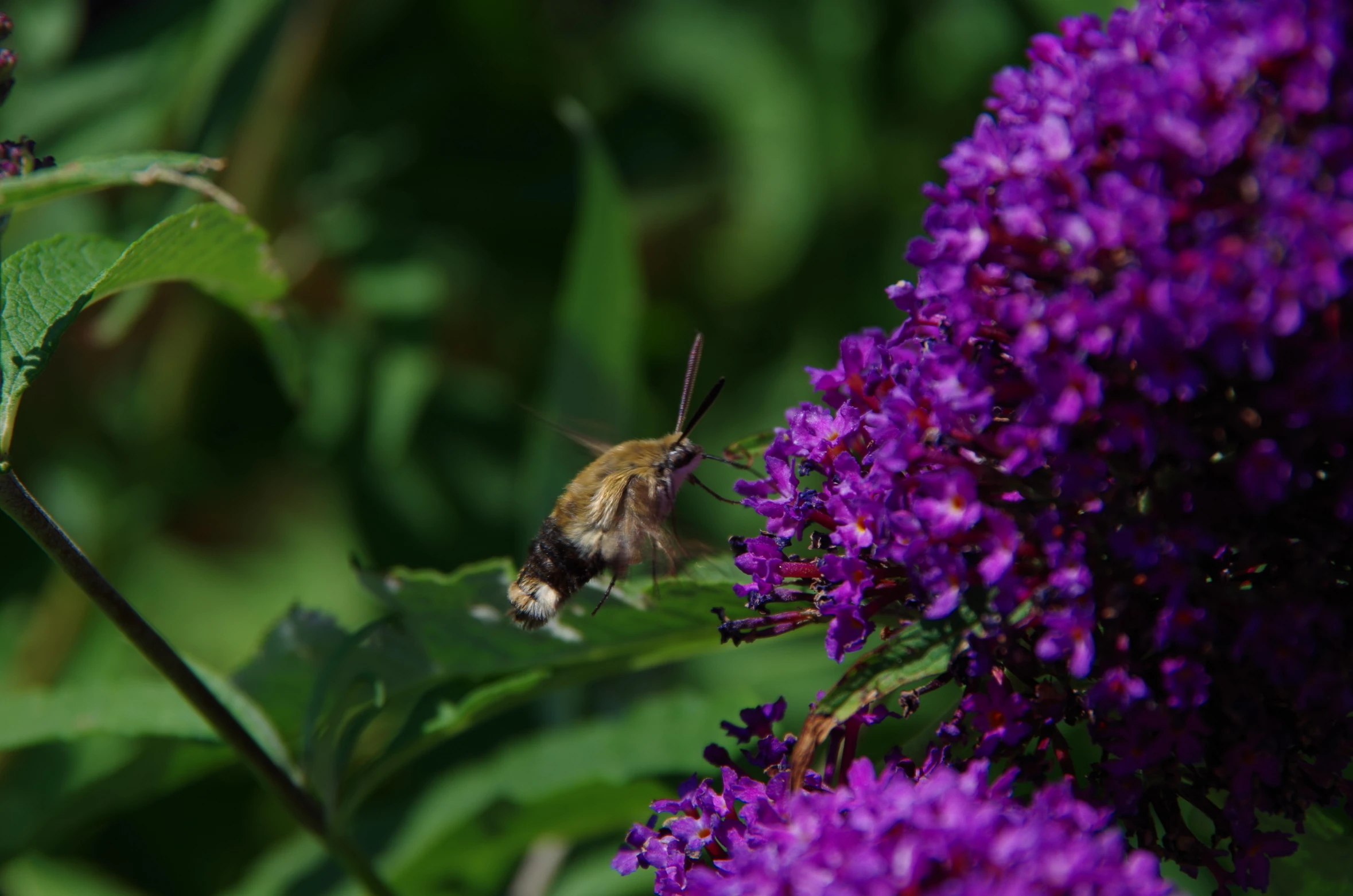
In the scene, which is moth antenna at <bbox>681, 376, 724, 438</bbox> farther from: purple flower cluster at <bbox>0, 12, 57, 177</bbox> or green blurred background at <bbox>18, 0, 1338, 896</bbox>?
purple flower cluster at <bbox>0, 12, 57, 177</bbox>

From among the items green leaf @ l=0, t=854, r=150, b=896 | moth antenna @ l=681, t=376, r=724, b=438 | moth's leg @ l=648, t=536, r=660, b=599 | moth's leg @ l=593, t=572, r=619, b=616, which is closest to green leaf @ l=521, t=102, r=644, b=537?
moth antenna @ l=681, t=376, r=724, b=438

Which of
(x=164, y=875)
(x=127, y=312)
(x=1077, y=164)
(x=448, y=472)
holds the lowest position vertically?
(x=164, y=875)

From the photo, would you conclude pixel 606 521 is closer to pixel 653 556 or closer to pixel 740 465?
pixel 653 556

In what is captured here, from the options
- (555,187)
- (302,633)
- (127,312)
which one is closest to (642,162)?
(555,187)

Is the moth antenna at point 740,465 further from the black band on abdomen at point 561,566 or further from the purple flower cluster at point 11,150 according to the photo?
the purple flower cluster at point 11,150

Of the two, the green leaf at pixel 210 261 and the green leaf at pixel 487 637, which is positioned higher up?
the green leaf at pixel 210 261

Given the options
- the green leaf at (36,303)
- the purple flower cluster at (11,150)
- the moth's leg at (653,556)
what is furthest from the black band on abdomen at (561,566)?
the purple flower cluster at (11,150)

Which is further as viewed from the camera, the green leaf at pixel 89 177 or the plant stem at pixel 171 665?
the plant stem at pixel 171 665

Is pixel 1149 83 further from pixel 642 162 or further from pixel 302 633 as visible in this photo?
pixel 642 162
